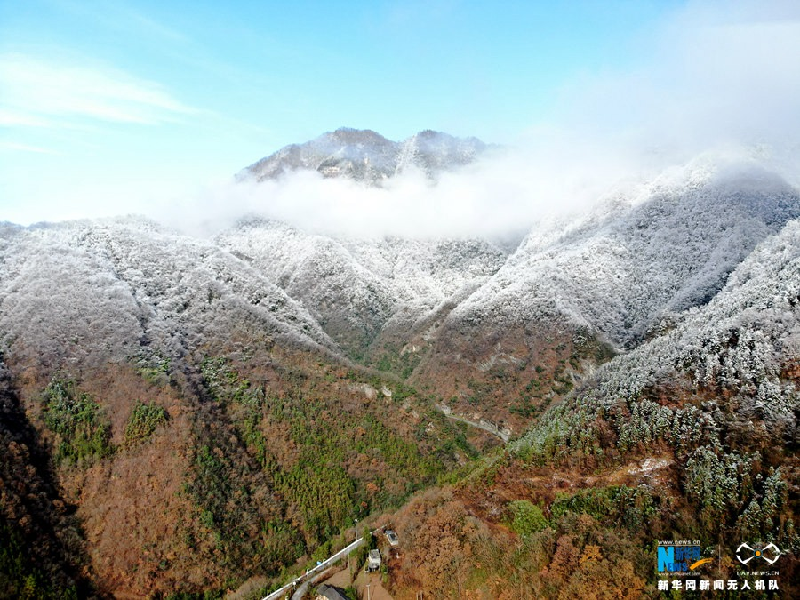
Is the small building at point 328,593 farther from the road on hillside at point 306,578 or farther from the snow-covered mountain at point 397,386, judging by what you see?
the snow-covered mountain at point 397,386

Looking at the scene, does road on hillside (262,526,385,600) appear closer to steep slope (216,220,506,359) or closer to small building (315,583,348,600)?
small building (315,583,348,600)

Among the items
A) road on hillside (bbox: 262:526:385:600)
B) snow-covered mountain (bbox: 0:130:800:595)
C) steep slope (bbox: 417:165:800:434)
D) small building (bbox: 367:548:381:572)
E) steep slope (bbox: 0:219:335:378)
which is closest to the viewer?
snow-covered mountain (bbox: 0:130:800:595)

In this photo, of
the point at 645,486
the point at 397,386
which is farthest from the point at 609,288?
the point at 645,486

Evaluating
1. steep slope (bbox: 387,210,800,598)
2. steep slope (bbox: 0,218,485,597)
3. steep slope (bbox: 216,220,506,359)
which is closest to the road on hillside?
steep slope (bbox: 387,210,800,598)

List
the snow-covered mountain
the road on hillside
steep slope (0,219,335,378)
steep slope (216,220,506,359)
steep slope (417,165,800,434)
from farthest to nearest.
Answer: steep slope (216,220,506,359) < steep slope (417,165,800,434) < steep slope (0,219,335,378) < the road on hillside < the snow-covered mountain

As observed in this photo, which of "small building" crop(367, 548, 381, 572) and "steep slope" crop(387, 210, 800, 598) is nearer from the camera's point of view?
"steep slope" crop(387, 210, 800, 598)

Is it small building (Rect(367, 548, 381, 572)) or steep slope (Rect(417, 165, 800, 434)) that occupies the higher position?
steep slope (Rect(417, 165, 800, 434))

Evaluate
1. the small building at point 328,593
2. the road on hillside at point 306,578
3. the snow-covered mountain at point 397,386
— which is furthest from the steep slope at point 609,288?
the small building at point 328,593
